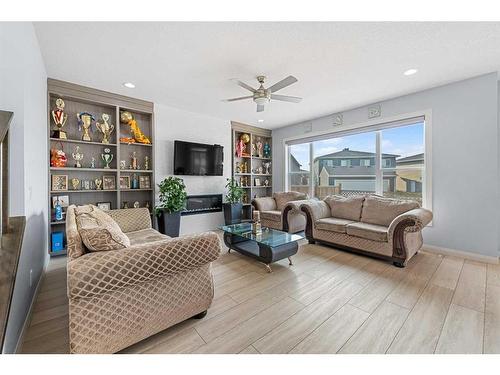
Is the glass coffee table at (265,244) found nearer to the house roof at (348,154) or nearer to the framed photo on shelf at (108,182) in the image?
the framed photo on shelf at (108,182)

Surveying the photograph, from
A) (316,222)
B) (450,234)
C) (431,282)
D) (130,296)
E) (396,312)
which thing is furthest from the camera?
(316,222)

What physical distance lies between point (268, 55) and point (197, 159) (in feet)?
8.62

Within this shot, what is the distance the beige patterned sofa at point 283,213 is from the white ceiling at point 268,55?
2095mm

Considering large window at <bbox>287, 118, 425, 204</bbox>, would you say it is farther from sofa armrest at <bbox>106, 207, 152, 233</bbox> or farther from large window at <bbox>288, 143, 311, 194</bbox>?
sofa armrest at <bbox>106, 207, 152, 233</bbox>

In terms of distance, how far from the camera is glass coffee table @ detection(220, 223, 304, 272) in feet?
8.43

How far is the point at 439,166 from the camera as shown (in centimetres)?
326

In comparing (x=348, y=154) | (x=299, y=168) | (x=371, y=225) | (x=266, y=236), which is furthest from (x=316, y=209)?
(x=299, y=168)

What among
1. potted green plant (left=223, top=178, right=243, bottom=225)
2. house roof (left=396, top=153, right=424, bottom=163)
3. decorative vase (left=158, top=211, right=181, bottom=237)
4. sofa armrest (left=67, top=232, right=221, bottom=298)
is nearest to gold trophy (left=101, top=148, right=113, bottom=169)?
decorative vase (left=158, top=211, right=181, bottom=237)

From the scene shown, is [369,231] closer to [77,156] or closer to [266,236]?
[266,236]

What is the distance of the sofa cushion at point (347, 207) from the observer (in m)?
3.62

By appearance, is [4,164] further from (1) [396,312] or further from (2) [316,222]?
(2) [316,222]
